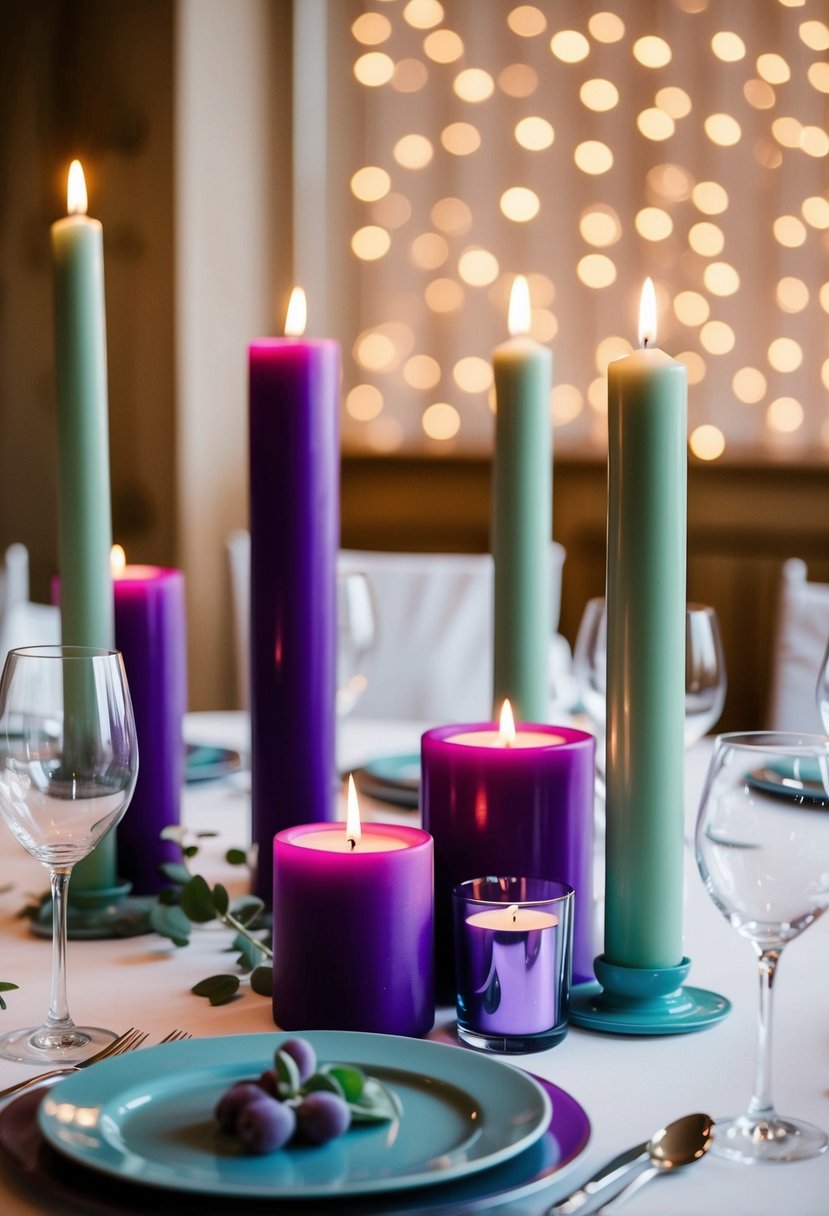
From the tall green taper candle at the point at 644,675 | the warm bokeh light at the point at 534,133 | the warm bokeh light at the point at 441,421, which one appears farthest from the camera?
the warm bokeh light at the point at 441,421

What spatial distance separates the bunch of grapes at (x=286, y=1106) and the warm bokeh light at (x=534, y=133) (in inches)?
117

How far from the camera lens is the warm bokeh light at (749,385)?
3189mm

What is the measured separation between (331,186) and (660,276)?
2.67 ft

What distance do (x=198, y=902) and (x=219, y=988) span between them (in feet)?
0.35

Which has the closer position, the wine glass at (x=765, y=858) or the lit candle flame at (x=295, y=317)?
the wine glass at (x=765, y=858)

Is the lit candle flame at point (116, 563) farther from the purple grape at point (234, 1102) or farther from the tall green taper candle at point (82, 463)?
the purple grape at point (234, 1102)

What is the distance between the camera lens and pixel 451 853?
77cm

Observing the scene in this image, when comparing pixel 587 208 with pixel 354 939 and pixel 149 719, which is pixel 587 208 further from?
pixel 354 939

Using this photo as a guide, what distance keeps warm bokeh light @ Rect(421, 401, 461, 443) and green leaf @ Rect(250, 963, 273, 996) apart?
8.79 feet

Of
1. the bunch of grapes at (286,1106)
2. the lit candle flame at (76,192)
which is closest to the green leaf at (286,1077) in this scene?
the bunch of grapes at (286,1106)

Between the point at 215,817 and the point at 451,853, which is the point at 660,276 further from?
the point at 451,853

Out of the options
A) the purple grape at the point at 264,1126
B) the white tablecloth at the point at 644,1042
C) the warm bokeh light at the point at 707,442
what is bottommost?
the white tablecloth at the point at 644,1042

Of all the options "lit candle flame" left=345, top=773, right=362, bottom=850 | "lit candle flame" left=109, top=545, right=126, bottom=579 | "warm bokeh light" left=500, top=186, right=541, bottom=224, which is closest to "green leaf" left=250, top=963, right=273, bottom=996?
"lit candle flame" left=345, top=773, right=362, bottom=850

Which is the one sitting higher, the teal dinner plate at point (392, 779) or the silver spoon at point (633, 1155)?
the teal dinner plate at point (392, 779)
